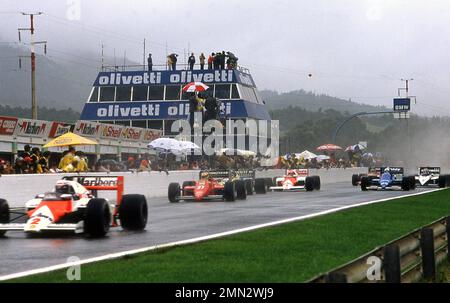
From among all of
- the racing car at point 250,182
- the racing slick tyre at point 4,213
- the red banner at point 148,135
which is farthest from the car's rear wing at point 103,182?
the red banner at point 148,135

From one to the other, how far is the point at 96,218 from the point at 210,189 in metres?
14.3

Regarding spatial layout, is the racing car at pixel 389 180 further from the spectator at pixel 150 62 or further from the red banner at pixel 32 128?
the spectator at pixel 150 62

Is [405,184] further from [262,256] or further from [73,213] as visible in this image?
[262,256]

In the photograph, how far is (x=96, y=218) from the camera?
48.5 ft

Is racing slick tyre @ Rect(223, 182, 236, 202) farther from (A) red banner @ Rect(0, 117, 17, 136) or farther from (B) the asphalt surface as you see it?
(A) red banner @ Rect(0, 117, 17, 136)

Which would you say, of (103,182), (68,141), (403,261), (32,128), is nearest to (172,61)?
(32,128)

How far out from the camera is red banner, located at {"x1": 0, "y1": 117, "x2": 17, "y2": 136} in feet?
121

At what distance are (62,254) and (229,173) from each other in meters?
18.0

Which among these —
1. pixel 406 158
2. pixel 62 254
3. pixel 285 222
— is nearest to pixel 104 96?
pixel 406 158

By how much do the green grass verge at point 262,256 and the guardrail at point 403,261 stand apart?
1.15 meters

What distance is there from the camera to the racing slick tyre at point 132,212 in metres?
16.3

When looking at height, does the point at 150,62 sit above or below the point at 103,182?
above
